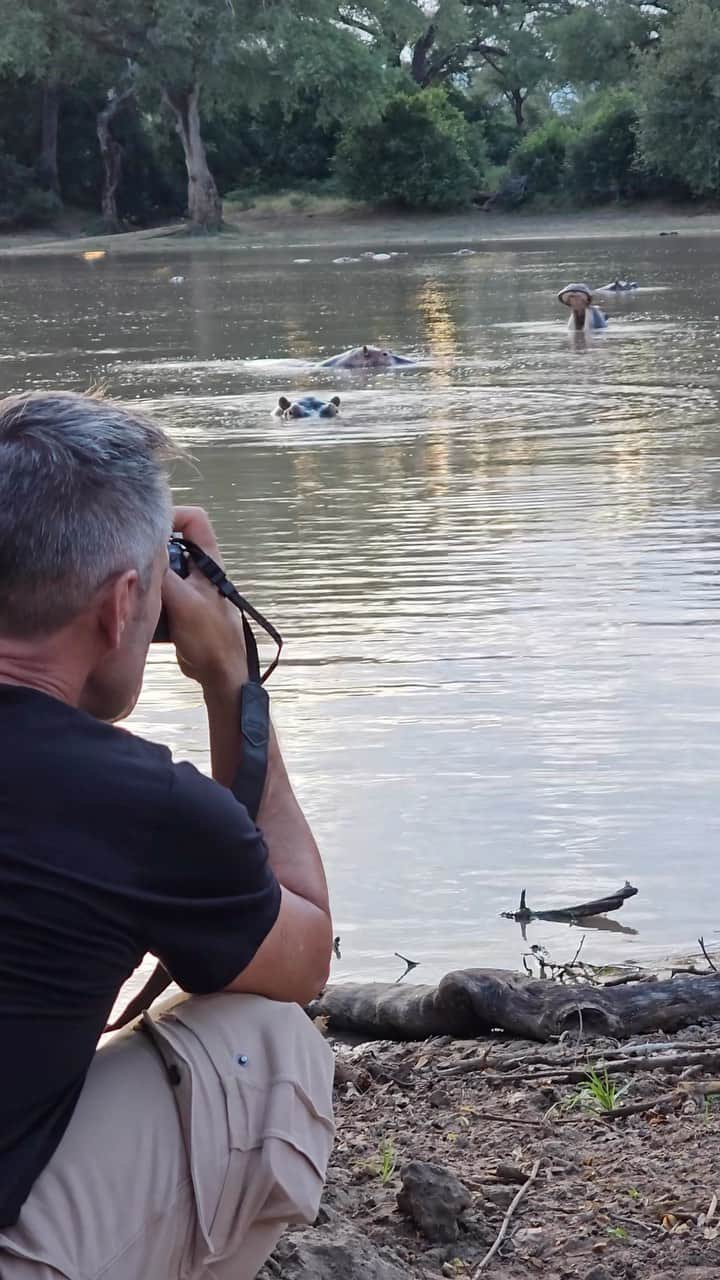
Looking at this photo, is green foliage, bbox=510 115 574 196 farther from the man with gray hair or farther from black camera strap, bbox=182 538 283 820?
the man with gray hair

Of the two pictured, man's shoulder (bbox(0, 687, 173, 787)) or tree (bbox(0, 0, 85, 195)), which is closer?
man's shoulder (bbox(0, 687, 173, 787))

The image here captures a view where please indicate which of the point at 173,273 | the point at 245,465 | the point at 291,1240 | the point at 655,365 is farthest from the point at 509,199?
the point at 291,1240

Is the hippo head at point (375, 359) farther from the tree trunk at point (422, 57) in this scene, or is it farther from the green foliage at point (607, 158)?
the tree trunk at point (422, 57)

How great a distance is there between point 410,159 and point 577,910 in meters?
42.6

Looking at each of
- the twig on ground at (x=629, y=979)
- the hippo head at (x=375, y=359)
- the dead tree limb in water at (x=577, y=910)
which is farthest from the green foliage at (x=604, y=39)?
the twig on ground at (x=629, y=979)

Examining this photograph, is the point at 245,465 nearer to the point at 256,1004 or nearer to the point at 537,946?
the point at 537,946

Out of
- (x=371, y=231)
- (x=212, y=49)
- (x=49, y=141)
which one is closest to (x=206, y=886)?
(x=212, y=49)

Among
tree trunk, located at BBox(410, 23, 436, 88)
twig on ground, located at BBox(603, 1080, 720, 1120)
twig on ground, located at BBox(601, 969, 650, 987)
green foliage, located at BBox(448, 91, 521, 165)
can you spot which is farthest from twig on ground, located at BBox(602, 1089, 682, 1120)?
→ tree trunk, located at BBox(410, 23, 436, 88)

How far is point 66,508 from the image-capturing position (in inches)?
65.4

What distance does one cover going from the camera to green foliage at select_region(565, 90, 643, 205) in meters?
42.8

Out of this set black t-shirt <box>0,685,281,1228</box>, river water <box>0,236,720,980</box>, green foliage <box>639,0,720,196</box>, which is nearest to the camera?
black t-shirt <box>0,685,281,1228</box>

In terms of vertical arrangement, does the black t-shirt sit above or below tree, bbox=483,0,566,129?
below

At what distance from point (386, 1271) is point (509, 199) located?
44254mm

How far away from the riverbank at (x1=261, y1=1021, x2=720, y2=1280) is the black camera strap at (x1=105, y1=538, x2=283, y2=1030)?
1.19ft
